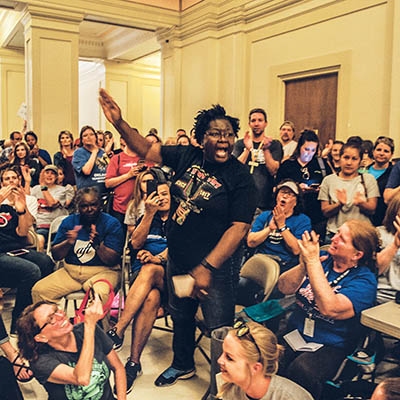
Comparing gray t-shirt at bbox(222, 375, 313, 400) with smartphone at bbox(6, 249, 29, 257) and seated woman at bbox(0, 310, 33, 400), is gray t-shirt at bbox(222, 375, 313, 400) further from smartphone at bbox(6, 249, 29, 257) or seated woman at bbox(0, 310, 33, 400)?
smartphone at bbox(6, 249, 29, 257)

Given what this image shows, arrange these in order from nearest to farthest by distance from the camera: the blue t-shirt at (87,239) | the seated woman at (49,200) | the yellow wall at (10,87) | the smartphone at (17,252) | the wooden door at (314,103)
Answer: the blue t-shirt at (87,239)
the smartphone at (17,252)
the seated woman at (49,200)
the wooden door at (314,103)
the yellow wall at (10,87)

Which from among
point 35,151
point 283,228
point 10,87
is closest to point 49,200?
point 35,151

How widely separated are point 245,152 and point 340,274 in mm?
1799

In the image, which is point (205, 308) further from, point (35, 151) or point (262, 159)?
point (35, 151)

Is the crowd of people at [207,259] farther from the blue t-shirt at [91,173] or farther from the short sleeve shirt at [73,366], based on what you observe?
the blue t-shirt at [91,173]

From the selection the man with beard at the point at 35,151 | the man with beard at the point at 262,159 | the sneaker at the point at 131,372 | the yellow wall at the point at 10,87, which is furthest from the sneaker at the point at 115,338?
the yellow wall at the point at 10,87

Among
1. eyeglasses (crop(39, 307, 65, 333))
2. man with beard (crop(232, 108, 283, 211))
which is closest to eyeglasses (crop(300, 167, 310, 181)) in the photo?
man with beard (crop(232, 108, 283, 211))

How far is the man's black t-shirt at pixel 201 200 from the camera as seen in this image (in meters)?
2.07

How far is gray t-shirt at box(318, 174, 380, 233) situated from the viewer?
304cm

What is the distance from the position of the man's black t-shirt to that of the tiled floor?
0.65 meters

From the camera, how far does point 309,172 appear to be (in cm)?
372

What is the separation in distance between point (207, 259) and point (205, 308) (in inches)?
11.0

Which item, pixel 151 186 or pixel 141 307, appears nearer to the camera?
pixel 141 307

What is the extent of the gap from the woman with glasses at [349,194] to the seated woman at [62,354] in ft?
6.05
